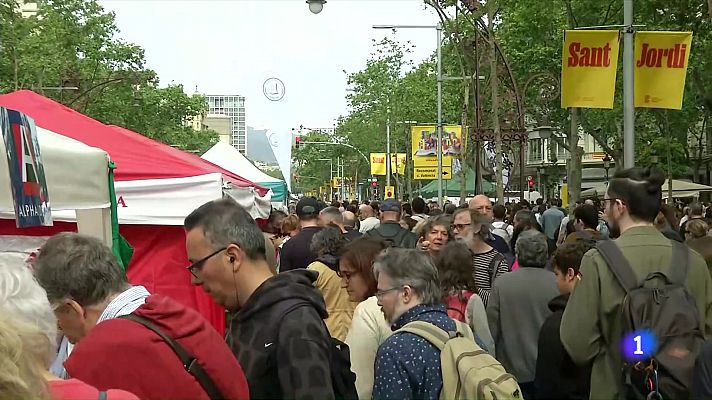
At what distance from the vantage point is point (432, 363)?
4043mm

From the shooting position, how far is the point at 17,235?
699cm

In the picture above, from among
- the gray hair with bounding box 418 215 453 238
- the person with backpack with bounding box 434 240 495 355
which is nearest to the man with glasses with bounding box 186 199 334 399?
the person with backpack with bounding box 434 240 495 355

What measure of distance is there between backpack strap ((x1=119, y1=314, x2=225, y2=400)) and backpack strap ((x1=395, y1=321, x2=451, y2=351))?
121cm

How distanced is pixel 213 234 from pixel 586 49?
10623 mm

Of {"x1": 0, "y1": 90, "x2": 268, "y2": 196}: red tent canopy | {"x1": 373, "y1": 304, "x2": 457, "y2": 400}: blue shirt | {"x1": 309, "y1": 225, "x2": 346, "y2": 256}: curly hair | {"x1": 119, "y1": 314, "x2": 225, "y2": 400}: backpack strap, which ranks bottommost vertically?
{"x1": 373, "y1": 304, "x2": 457, "y2": 400}: blue shirt

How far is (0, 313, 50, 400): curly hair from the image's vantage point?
227 cm

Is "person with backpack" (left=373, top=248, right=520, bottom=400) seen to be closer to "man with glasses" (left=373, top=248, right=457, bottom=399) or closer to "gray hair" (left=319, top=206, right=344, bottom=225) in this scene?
"man with glasses" (left=373, top=248, right=457, bottom=399)

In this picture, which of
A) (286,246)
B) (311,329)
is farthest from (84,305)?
(286,246)

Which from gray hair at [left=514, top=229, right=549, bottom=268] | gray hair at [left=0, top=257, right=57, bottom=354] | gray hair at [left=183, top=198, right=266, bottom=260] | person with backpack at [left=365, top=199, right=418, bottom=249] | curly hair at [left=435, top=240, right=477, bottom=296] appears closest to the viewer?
gray hair at [left=0, top=257, right=57, bottom=354]

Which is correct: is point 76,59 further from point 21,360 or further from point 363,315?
point 21,360

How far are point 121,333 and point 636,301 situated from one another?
2.34 metres

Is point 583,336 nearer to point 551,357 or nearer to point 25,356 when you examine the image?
point 551,357

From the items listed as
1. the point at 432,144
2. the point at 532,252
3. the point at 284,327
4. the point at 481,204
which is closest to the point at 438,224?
the point at 532,252

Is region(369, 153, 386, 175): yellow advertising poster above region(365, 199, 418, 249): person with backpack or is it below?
below
